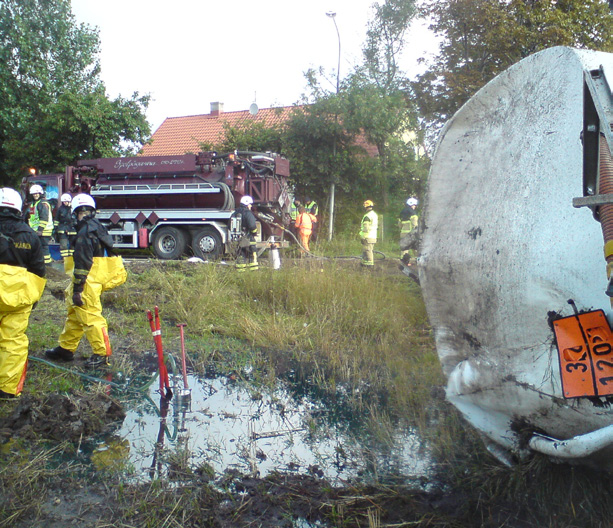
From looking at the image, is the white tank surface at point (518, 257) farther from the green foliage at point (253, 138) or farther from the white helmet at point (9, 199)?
the green foliage at point (253, 138)

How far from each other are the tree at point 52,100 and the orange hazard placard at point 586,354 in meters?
20.3

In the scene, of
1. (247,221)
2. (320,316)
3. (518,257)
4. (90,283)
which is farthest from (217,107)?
(518,257)

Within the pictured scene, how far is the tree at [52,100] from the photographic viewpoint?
20375 millimetres

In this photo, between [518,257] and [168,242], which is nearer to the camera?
[518,257]

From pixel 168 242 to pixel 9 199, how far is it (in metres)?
10.0

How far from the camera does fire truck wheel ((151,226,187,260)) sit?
567 inches

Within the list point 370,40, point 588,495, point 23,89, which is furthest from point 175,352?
point 370,40

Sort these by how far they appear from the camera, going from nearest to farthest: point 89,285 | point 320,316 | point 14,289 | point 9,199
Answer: point 14,289 → point 9,199 → point 89,285 → point 320,316

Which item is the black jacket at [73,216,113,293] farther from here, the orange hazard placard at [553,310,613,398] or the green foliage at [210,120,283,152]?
the green foliage at [210,120,283,152]

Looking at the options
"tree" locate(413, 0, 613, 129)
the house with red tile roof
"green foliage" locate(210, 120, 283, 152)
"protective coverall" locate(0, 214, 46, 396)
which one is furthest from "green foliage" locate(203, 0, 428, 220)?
"protective coverall" locate(0, 214, 46, 396)

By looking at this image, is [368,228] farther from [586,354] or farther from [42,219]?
[586,354]

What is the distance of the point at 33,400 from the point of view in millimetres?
4383

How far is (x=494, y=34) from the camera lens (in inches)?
560

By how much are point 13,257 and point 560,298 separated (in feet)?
13.5
